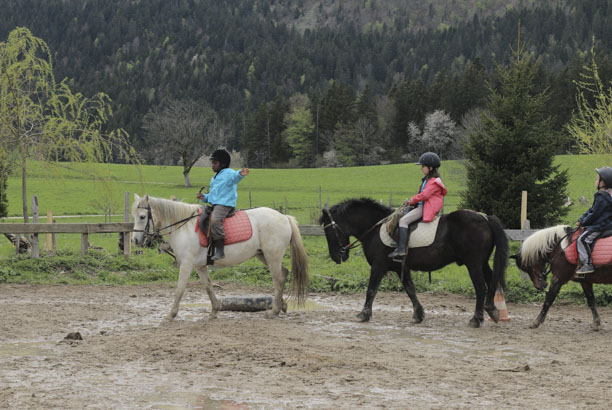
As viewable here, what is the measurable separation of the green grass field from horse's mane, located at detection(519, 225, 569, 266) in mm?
2465

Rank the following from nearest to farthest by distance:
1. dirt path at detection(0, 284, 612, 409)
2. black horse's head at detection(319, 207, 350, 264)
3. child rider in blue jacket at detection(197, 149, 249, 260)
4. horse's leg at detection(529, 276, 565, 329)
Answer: dirt path at detection(0, 284, 612, 409) < horse's leg at detection(529, 276, 565, 329) < child rider in blue jacket at detection(197, 149, 249, 260) < black horse's head at detection(319, 207, 350, 264)

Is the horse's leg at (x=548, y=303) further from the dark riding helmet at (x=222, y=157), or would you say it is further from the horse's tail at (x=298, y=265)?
the dark riding helmet at (x=222, y=157)

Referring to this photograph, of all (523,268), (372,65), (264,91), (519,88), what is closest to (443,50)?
(372,65)

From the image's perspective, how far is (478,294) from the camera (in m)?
10.1

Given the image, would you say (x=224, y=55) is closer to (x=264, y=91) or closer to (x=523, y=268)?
(x=264, y=91)

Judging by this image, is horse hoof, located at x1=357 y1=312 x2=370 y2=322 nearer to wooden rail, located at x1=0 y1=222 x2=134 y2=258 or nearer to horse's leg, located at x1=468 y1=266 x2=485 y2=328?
horse's leg, located at x1=468 y1=266 x2=485 y2=328

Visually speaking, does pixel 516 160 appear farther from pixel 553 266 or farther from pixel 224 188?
pixel 224 188

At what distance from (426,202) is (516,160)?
12.2 metres

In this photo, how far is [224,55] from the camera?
562 ft

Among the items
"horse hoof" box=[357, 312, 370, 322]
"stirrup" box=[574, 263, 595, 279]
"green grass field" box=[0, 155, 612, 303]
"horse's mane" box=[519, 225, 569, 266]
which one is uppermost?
"horse's mane" box=[519, 225, 569, 266]

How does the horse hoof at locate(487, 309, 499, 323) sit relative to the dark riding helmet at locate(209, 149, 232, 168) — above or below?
below

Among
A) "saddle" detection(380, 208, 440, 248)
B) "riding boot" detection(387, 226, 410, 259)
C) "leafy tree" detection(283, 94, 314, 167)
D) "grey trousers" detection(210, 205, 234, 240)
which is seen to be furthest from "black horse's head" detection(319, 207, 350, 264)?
"leafy tree" detection(283, 94, 314, 167)

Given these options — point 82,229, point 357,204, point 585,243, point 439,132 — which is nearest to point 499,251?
point 585,243

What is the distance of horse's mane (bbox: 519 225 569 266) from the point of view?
10.3 metres
